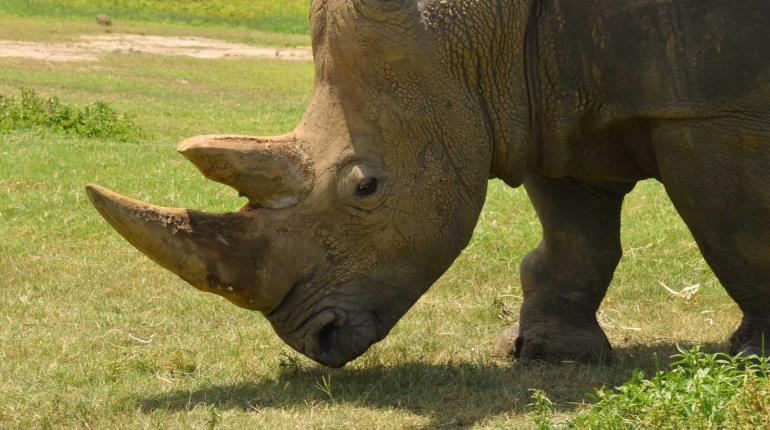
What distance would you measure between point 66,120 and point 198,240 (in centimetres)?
948

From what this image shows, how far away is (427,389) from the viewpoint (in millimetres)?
6086

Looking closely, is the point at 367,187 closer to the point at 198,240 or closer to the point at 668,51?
the point at 198,240

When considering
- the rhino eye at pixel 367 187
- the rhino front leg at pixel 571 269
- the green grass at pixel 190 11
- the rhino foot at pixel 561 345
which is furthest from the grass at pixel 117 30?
the rhino eye at pixel 367 187

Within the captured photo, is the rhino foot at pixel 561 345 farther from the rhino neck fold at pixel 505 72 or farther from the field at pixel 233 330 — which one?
the rhino neck fold at pixel 505 72

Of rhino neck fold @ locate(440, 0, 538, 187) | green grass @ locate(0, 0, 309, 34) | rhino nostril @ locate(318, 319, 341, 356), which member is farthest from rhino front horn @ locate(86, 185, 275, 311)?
green grass @ locate(0, 0, 309, 34)

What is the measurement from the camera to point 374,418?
5645 millimetres

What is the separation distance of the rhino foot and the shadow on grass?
0.44ft

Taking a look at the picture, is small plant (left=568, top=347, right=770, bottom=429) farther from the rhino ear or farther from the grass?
the grass

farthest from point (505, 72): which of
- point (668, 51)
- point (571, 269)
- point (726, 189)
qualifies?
point (571, 269)

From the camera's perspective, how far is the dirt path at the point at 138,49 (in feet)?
90.4

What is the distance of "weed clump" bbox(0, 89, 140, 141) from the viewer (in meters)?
14.5

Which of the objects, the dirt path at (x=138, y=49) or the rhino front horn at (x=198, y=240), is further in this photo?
the dirt path at (x=138, y=49)

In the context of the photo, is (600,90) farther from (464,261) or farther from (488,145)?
(464,261)

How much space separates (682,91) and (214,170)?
1.92 meters
